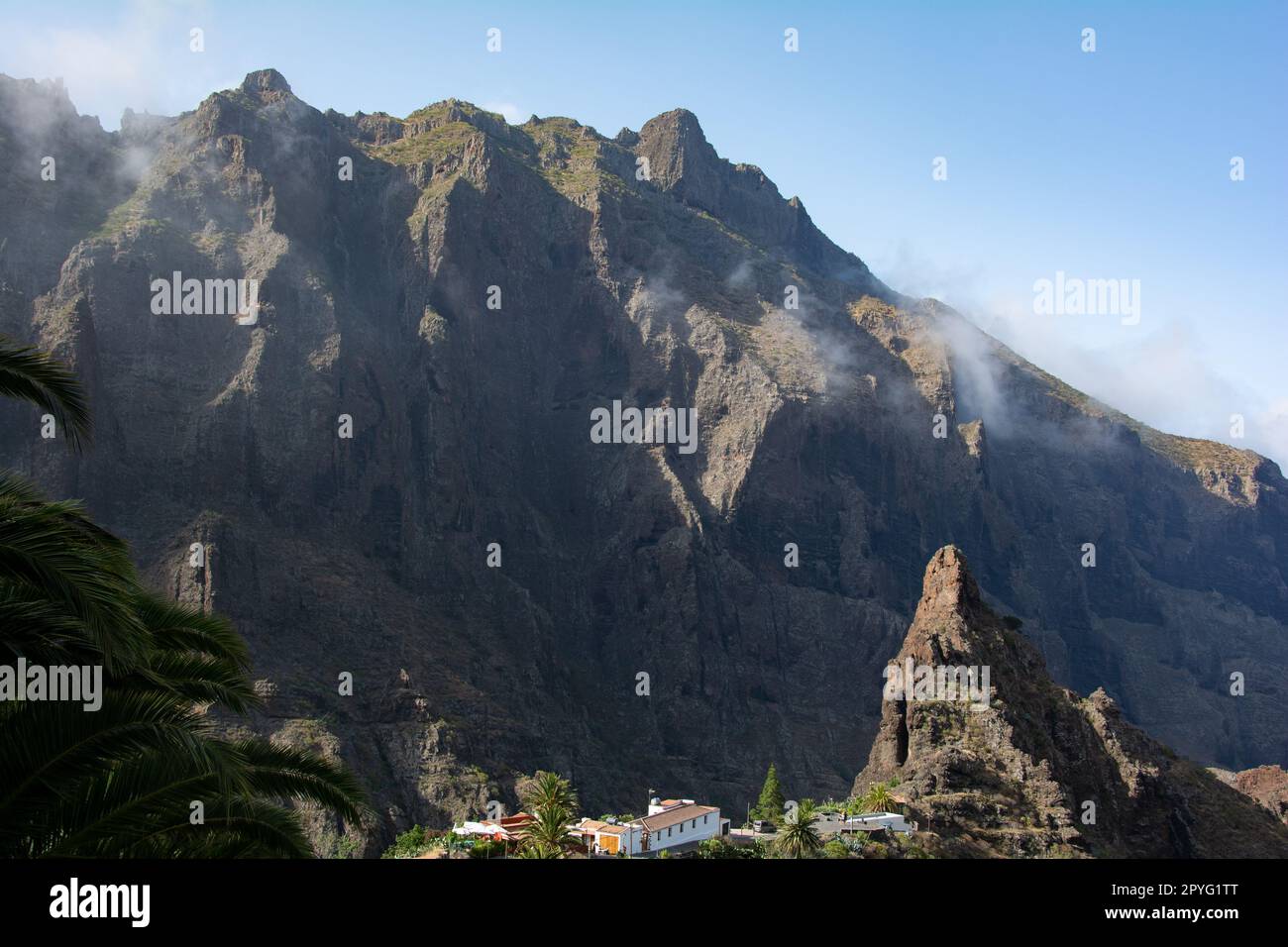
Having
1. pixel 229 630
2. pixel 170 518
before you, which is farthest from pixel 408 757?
pixel 229 630

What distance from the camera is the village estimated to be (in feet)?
288

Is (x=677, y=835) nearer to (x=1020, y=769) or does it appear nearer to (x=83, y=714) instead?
(x=1020, y=769)

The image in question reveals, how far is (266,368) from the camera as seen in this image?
198 meters

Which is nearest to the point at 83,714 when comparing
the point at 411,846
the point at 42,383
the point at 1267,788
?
the point at 42,383

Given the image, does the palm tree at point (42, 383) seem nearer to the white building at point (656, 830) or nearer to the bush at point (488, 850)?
the bush at point (488, 850)

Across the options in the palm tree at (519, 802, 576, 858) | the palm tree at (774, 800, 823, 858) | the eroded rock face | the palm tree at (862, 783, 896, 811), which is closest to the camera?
the palm tree at (774, 800, 823, 858)

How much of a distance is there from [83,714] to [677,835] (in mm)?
94300

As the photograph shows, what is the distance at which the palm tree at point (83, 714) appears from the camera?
24578 millimetres

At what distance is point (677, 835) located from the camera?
11812 cm

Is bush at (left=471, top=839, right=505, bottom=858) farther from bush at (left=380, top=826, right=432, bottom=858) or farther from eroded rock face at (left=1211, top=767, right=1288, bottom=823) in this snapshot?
eroded rock face at (left=1211, top=767, right=1288, bottom=823)

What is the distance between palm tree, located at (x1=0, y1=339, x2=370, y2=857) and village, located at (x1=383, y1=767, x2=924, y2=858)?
57.0 m

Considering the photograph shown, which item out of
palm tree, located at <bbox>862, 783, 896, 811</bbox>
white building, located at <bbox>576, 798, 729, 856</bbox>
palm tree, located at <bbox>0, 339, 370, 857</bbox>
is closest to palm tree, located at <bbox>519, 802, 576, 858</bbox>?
white building, located at <bbox>576, 798, 729, 856</bbox>

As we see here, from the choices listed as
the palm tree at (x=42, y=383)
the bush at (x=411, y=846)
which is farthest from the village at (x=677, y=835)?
the palm tree at (x=42, y=383)

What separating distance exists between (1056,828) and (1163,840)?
16.2 m
